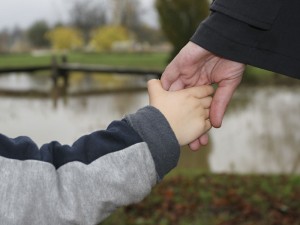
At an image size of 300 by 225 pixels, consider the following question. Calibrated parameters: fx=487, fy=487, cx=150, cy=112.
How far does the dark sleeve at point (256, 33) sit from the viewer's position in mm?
1109

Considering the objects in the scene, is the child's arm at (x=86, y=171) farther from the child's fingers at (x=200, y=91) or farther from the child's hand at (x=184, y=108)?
the child's fingers at (x=200, y=91)

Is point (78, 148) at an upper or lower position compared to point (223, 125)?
upper

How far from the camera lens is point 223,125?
24.0ft

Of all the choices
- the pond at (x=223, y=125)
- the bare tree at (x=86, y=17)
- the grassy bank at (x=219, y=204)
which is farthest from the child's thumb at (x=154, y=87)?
the bare tree at (x=86, y=17)

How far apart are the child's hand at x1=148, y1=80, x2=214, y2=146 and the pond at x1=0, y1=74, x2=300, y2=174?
369cm

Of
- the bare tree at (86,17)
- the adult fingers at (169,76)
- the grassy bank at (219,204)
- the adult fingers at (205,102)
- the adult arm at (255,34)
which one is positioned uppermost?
the adult arm at (255,34)

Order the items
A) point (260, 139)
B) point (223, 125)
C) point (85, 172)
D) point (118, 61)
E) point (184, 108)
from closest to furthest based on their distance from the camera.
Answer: point (85, 172), point (184, 108), point (260, 139), point (223, 125), point (118, 61)

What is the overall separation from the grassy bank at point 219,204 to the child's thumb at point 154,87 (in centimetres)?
186

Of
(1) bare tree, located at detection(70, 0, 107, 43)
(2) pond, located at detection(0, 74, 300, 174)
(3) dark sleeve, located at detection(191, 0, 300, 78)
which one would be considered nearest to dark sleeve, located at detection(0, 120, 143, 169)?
(3) dark sleeve, located at detection(191, 0, 300, 78)

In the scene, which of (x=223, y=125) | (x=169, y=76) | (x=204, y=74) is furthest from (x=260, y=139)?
(x=169, y=76)

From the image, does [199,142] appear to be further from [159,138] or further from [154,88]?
[159,138]

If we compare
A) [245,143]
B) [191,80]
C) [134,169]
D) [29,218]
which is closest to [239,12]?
[191,80]

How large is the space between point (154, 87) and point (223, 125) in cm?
629

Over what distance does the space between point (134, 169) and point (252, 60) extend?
42 cm
